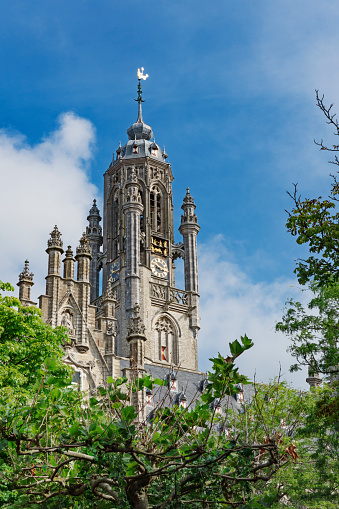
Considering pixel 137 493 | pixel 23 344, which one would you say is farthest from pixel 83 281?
pixel 137 493

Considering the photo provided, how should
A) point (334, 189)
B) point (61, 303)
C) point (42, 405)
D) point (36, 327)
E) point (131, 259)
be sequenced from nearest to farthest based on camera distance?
1. point (42, 405)
2. point (334, 189)
3. point (36, 327)
4. point (61, 303)
5. point (131, 259)

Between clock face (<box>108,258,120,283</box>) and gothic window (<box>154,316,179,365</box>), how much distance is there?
609 centimetres

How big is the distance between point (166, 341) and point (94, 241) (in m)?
15.8

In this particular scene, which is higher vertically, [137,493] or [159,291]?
[159,291]

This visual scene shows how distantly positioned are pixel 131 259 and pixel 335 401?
53450mm

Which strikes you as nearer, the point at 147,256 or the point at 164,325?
the point at 164,325

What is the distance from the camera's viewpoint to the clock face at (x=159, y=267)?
7306 centimetres

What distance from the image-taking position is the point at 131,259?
69.9m

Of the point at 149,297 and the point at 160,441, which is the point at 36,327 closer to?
the point at 160,441

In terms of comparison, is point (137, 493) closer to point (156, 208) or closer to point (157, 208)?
point (156, 208)

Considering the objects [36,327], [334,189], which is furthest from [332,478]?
[334,189]

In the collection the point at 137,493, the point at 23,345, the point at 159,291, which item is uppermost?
the point at 159,291

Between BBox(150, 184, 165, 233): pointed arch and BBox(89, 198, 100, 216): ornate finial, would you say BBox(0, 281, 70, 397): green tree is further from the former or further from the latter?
BBox(89, 198, 100, 216): ornate finial

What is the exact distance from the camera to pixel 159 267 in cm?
7362
